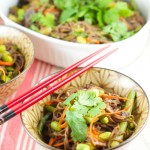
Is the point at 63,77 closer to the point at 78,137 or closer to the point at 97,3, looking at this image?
the point at 78,137

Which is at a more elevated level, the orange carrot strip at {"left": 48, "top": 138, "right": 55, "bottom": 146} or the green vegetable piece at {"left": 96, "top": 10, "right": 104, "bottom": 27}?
the green vegetable piece at {"left": 96, "top": 10, "right": 104, "bottom": 27}

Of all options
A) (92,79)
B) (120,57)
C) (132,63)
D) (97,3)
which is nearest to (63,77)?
(92,79)

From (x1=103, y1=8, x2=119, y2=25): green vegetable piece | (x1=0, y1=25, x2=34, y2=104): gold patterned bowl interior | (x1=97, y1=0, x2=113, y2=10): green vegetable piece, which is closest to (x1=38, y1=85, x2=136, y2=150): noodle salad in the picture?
(x1=0, y1=25, x2=34, y2=104): gold patterned bowl interior

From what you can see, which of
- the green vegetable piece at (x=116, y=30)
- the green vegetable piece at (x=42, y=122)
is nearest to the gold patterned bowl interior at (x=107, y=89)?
the green vegetable piece at (x=42, y=122)

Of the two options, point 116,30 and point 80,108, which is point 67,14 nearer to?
point 116,30

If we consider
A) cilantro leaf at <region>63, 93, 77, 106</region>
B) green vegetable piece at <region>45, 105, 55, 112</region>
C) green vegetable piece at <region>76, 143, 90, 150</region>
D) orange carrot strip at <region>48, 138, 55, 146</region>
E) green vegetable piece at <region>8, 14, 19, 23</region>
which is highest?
cilantro leaf at <region>63, 93, 77, 106</region>

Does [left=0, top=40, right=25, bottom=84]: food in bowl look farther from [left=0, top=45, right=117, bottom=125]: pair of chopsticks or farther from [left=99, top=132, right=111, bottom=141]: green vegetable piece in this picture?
[left=99, top=132, right=111, bottom=141]: green vegetable piece
